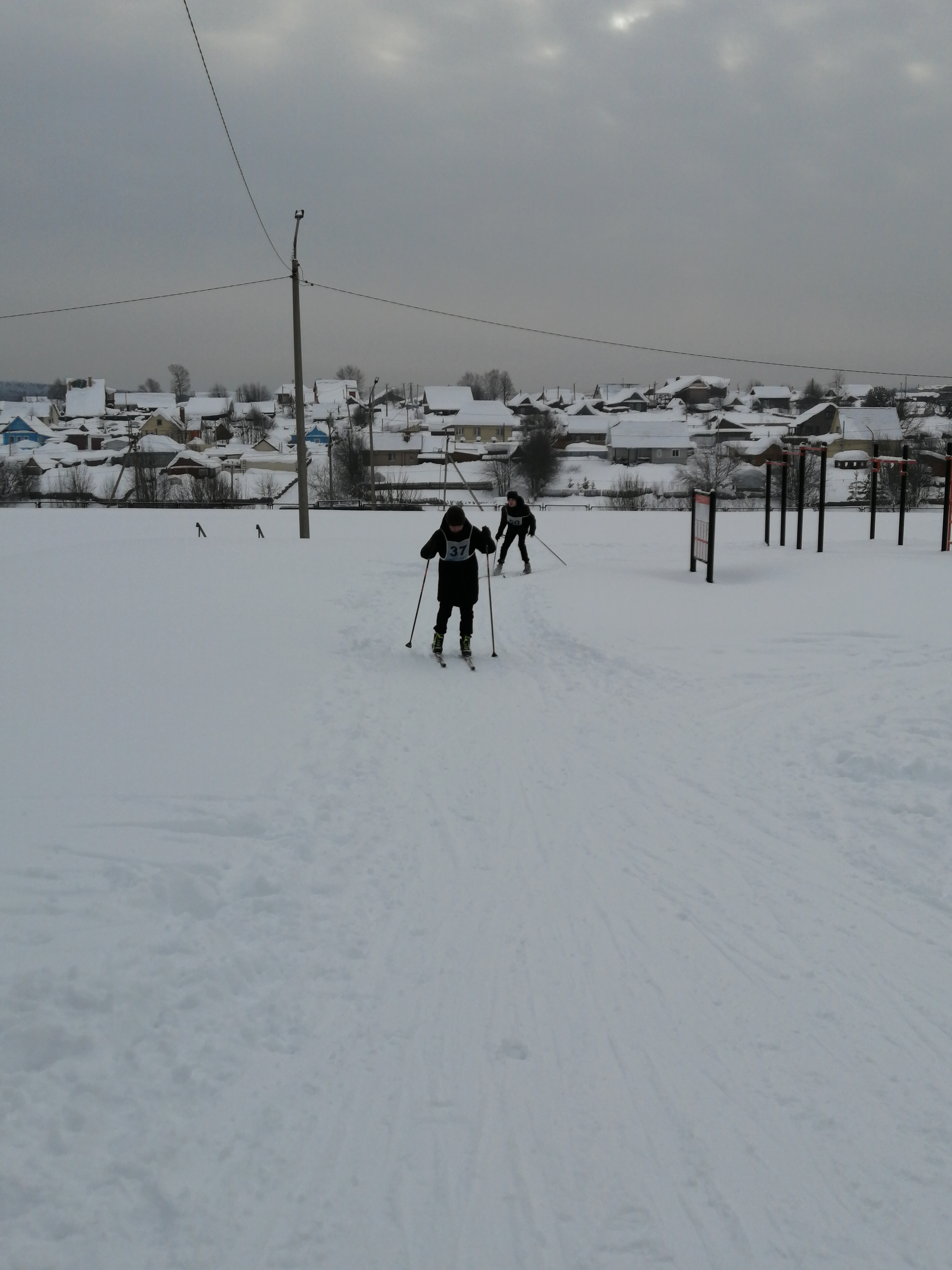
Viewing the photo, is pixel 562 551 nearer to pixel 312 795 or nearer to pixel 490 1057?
pixel 312 795

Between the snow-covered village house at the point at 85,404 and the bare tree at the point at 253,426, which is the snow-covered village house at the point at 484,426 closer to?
the bare tree at the point at 253,426

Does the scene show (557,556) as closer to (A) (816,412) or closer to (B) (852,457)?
(B) (852,457)

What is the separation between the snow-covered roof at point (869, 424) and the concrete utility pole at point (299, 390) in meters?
74.4

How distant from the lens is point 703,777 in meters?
7.04

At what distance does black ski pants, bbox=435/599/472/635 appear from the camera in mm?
10664

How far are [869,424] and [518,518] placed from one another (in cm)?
8405

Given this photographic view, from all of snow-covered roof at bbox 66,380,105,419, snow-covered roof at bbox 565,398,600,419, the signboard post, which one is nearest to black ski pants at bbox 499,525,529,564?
the signboard post

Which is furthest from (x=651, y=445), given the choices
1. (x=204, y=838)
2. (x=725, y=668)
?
(x=204, y=838)

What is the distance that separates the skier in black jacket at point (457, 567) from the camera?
10.3 m

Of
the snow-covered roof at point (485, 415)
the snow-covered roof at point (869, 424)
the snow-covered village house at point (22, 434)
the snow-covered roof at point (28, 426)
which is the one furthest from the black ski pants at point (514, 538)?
the snow-covered roof at point (28, 426)

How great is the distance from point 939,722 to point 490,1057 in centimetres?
534

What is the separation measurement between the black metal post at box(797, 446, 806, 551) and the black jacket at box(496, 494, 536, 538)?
4.94 m

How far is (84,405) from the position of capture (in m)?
142

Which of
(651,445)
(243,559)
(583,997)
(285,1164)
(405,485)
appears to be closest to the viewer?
(285,1164)
